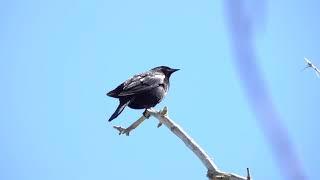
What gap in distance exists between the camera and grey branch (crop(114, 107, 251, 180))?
5.98m

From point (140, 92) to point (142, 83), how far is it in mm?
408

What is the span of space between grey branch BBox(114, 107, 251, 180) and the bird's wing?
1.42m

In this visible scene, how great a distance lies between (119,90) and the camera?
10719mm

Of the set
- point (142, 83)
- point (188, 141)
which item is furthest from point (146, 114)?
point (188, 141)

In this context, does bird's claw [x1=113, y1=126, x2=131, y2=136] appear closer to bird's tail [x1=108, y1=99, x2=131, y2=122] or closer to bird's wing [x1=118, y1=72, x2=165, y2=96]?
bird's tail [x1=108, y1=99, x2=131, y2=122]

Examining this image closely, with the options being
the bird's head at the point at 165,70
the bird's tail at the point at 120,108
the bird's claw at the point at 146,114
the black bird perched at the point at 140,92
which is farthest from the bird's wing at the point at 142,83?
the bird's claw at the point at 146,114

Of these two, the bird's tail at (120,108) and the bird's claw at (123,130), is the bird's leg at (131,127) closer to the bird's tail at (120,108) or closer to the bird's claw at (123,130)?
the bird's claw at (123,130)

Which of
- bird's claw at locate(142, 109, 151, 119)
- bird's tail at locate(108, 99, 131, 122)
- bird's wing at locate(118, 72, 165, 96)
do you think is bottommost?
bird's claw at locate(142, 109, 151, 119)

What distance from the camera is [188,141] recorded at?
6887 mm

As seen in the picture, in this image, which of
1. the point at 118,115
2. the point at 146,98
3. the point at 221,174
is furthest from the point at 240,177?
the point at 146,98

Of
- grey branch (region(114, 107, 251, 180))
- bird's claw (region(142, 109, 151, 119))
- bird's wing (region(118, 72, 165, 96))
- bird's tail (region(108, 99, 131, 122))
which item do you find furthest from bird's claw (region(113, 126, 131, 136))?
bird's wing (region(118, 72, 165, 96))

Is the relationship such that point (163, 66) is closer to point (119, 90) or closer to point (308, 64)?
point (119, 90)

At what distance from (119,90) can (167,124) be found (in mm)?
3057

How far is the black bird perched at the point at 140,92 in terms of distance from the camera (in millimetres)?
10438
